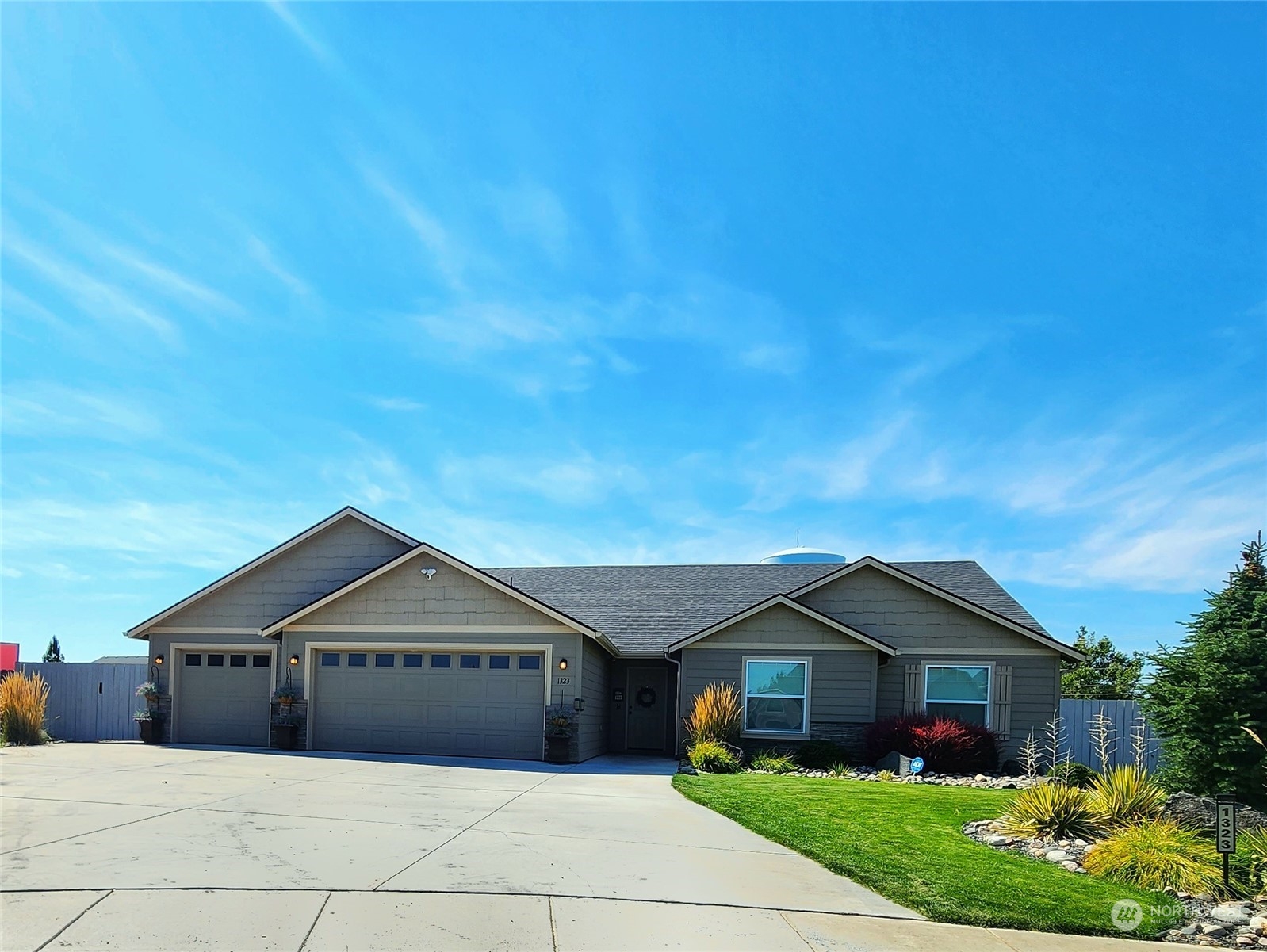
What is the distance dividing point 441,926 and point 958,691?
15.2 meters

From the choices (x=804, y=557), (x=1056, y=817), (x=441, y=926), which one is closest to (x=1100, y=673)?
(x=804, y=557)

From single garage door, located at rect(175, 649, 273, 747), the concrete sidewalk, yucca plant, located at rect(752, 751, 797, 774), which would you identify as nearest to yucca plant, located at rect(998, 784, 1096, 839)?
the concrete sidewalk

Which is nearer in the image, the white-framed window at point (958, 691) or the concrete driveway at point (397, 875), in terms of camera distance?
the concrete driveway at point (397, 875)

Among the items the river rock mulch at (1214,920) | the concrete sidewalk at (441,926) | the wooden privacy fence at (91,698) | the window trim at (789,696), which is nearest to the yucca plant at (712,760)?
the window trim at (789,696)

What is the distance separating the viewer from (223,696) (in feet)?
63.9

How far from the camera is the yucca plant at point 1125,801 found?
29.0ft

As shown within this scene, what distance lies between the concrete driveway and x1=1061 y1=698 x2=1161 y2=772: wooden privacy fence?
12048 mm

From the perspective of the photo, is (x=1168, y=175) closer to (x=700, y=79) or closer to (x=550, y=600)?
(x=700, y=79)

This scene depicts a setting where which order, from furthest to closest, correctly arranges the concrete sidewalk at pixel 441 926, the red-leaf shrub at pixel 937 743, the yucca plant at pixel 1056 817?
1. the red-leaf shrub at pixel 937 743
2. the yucca plant at pixel 1056 817
3. the concrete sidewalk at pixel 441 926

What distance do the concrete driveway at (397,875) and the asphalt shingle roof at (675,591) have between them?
9.26m

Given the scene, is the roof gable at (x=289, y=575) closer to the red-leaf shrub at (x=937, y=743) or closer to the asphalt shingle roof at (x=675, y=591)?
the asphalt shingle roof at (x=675, y=591)

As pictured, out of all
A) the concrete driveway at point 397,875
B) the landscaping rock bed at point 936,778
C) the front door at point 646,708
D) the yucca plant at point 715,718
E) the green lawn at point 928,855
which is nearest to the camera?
the concrete driveway at point 397,875

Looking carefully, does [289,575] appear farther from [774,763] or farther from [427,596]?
[774,763]

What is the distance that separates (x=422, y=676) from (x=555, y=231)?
9699mm
